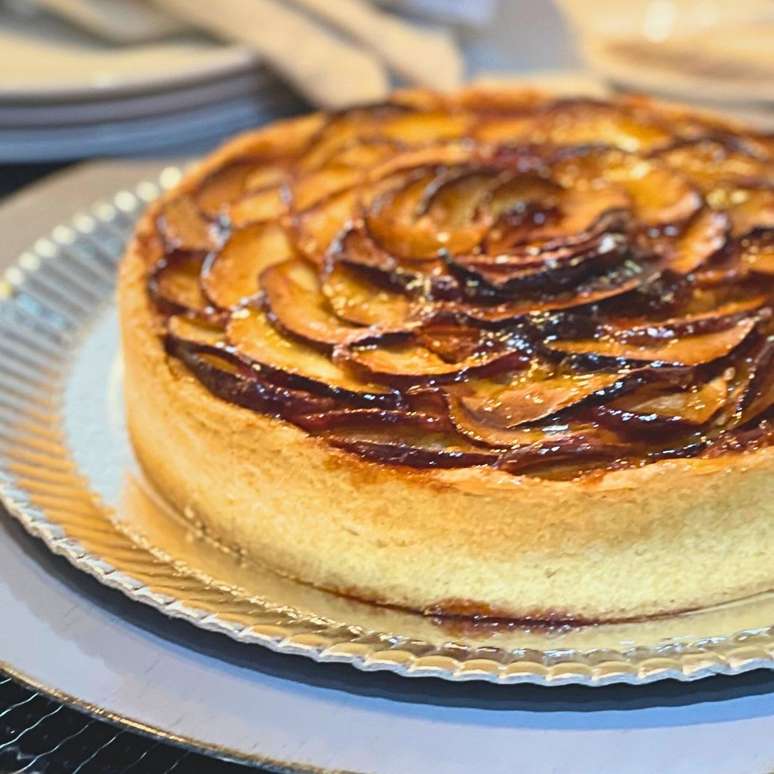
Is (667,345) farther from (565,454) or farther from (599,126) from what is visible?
(599,126)

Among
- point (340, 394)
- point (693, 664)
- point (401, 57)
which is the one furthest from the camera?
point (401, 57)

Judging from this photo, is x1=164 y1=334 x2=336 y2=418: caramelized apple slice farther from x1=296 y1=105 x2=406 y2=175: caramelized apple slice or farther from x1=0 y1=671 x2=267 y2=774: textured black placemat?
x1=296 y1=105 x2=406 y2=175: caramelized apple slice

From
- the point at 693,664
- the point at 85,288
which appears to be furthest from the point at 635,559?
the point at 85,288

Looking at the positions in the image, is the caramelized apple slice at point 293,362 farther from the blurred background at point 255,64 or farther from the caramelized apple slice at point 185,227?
the blurred background at point 255,64

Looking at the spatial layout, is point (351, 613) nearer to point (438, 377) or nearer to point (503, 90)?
point (438, 377)

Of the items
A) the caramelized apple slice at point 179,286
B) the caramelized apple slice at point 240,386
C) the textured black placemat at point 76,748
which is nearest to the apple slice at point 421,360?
the caramelized apple slice at point 240,386

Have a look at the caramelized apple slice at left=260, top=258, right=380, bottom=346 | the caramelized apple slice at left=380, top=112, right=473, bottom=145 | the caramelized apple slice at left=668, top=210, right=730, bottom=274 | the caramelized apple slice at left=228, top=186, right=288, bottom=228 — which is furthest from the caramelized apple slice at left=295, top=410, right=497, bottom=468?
the caramelized apple slice at left=380, top=112, right=473, bottom=145
